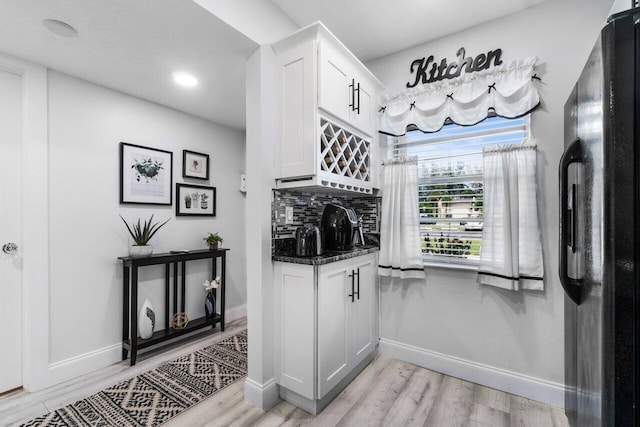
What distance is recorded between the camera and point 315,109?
1.82 metres

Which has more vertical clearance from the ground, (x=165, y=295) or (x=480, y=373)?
(x=165, y=295)

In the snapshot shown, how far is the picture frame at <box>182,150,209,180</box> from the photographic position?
3147mm

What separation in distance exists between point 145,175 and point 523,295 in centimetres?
334

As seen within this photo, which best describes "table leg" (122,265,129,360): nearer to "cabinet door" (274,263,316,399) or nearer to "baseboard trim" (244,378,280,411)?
"baseboard trim" (244,378,280,411)

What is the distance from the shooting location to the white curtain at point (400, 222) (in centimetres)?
238

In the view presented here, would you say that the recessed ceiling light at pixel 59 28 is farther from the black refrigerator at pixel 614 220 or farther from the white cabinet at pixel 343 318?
the black refrigerator at pixel 614 220


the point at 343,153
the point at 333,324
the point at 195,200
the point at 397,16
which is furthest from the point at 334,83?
the point at 195,200

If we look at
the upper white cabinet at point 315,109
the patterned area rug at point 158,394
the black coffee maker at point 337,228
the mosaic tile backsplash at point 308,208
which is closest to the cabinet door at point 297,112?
the upper white cabinet at point 315,109

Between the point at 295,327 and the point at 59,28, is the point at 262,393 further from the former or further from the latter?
the point at 59,28

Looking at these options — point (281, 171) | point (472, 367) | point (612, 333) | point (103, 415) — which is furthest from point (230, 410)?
point (612, 333)

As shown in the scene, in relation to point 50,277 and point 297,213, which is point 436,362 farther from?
point 50,277

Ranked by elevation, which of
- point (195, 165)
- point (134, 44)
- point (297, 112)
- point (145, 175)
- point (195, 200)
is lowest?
point (195, 200)

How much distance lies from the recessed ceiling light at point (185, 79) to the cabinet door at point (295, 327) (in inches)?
66.6

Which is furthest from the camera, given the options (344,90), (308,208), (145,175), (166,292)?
(166,292)
